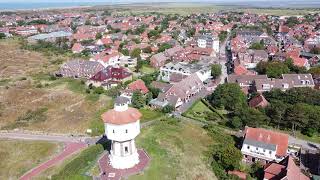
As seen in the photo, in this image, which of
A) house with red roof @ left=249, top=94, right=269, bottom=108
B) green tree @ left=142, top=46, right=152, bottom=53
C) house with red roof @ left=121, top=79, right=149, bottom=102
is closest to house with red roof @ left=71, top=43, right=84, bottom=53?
green tree @ left=142, top=46, right=152, bottom=53

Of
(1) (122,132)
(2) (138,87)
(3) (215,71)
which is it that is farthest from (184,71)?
(1) (122,132)

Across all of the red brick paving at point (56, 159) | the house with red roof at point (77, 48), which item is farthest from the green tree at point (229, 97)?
the house with red roof at point (77, 48)

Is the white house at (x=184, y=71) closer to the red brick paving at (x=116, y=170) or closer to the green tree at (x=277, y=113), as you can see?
the green tree at (x=277, y=113)

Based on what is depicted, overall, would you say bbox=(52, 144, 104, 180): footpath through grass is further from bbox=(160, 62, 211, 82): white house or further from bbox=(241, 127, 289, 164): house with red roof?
bbox=(160, 62, 211, 82): white house

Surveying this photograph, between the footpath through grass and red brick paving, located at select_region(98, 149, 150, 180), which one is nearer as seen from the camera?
red brick paving, located at select_region(98, 149, 150, 180)

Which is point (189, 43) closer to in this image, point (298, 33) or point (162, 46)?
point (162, 46)

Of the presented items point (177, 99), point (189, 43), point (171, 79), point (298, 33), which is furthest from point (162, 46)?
point (298, 33)
